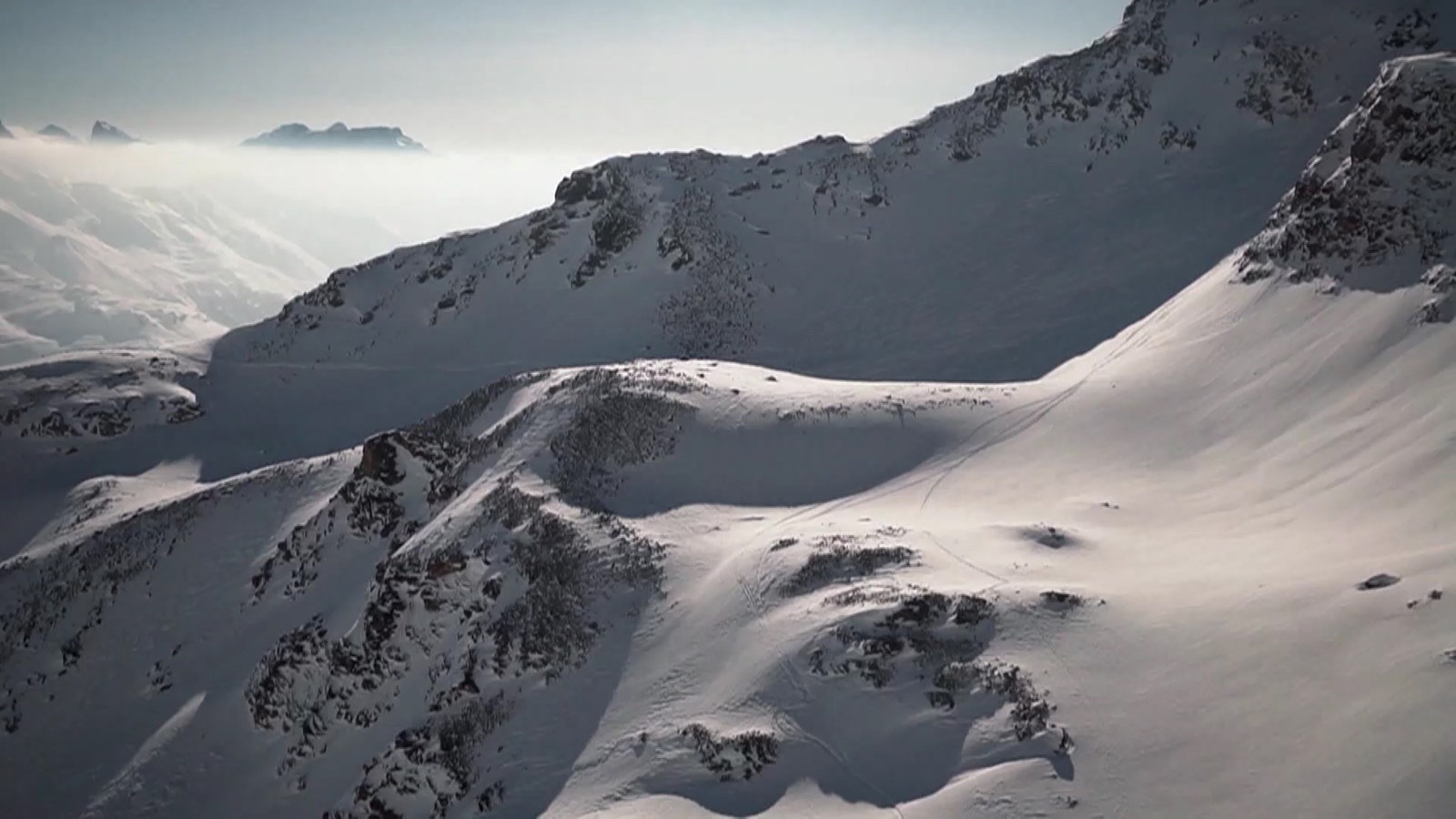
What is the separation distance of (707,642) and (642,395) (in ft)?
49.0

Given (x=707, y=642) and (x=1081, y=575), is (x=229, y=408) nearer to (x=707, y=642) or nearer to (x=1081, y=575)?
(x=707, y=642)

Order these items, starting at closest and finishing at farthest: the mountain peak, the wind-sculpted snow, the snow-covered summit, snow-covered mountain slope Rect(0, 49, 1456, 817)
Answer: snow-covered mountain slope Rect(0, 49, 1456, 817) → the wind-sculpted snow → the mountain peak → the snow-covered summit

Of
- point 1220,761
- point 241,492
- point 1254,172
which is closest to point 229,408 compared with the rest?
point 241,492

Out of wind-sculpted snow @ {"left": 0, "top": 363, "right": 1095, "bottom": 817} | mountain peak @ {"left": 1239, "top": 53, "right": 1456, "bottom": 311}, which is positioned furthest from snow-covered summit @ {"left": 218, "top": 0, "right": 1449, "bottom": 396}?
wind-sculpted snow @ {"left": 0, "top": 363, "right": 1095, "bottom": 817}

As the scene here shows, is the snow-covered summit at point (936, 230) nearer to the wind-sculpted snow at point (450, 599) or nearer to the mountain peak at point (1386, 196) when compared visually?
the mountain peak at point (1386, 196)

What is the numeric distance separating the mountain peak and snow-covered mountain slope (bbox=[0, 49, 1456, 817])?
145 millimetres

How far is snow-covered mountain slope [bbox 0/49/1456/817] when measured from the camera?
1623 centimetres

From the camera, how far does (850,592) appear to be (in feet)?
75.5

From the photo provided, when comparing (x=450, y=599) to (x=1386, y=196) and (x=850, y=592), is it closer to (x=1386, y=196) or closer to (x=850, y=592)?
(x=850, y=592)

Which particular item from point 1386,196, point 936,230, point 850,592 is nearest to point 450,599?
point 850,592

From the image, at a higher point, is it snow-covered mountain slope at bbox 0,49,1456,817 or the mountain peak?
the mountain peak

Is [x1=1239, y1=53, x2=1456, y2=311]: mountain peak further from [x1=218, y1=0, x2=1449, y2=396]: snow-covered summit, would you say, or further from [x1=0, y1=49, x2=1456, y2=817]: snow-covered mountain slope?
[x1=218, y1=0, x2=1449, y2=396]: snow-covered summit

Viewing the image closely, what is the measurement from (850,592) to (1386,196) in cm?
2731

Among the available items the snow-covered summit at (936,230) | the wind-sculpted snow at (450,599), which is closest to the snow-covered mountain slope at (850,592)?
the wind-sculpted snow at (450,599)
